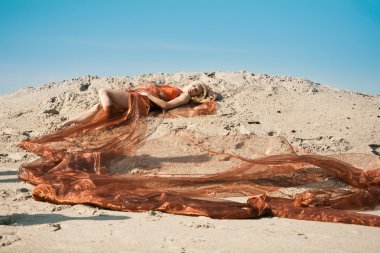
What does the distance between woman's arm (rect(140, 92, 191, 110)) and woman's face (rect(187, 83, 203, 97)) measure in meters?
0.19

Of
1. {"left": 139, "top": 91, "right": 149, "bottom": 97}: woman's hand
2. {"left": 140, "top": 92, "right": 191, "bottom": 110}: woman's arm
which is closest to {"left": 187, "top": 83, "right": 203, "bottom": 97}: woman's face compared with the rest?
{"left": 140, "top": 92, "right": 191, "bottom": 110}: woman's arm

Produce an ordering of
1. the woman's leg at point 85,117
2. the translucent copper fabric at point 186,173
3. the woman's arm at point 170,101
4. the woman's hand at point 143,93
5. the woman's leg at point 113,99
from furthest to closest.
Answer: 1. the woman's arm at point 170,101
2. the woman's hand at point 143,93
3. the woman's leg at point 85,117
4. the woman's leg at point 113,99
5. the translucent copper fabric at point 186,173

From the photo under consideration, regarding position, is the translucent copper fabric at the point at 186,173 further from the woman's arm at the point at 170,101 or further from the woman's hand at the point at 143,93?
the woman's arm at the point at 170,101

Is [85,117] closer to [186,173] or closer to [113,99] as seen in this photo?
[113,99]

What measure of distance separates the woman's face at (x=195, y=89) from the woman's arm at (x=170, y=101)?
0.19 m

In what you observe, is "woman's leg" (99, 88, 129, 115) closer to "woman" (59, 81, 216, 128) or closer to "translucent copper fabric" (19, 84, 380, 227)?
"woman" (59, 81, 216, 128)

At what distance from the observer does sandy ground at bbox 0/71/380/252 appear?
10.1ft

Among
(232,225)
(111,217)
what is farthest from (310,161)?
(111,217)

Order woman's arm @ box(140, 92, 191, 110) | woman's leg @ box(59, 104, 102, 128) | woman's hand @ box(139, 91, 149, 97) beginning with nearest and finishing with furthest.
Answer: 1. woman's leg @ box(59, 104, 102, 128)
2. woman's hand @ box(139, 91, 149, 97)
3. woman's arm @ box(140, 92, 191, 110)

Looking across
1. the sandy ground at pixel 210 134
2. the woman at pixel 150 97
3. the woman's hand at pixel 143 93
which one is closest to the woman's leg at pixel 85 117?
the woman at pixel 150 97

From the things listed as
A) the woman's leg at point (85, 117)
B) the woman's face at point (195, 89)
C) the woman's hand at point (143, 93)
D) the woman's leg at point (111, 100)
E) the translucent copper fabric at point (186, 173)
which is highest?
the woman's face at point (195, 89)

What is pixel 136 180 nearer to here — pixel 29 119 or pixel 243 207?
pixel 243 207

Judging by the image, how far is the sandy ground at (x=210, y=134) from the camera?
3.08 meters

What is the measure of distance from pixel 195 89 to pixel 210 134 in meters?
1.18
